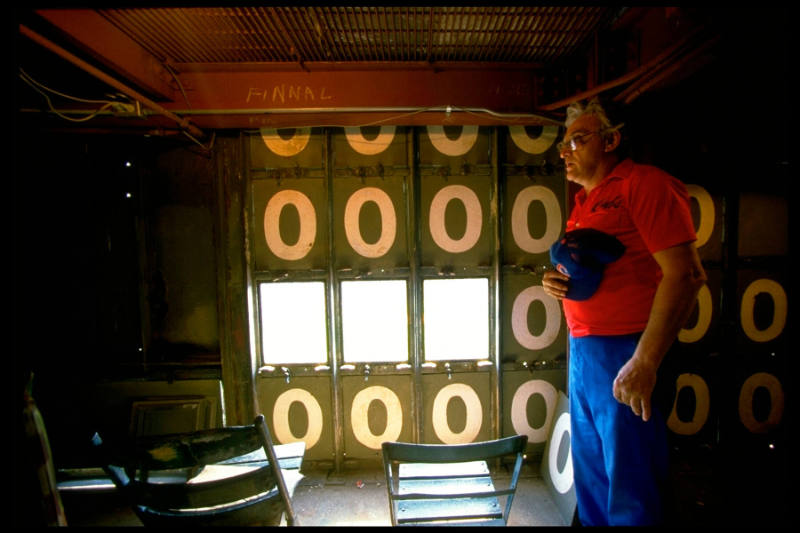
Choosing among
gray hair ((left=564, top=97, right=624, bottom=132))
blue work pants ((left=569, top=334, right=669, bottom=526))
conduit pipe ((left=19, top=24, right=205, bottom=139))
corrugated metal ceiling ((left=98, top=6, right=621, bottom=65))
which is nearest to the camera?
blue work pants ((left=569, top=334, right=669, bottom=526))

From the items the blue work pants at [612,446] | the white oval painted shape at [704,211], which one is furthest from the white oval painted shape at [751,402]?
the blue work pants at [612,446]

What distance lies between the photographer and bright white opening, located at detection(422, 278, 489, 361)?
12.6 ft

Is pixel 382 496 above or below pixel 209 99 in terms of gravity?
below

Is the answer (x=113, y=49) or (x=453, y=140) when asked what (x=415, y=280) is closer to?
(x=453, y=140)

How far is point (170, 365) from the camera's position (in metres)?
3.88

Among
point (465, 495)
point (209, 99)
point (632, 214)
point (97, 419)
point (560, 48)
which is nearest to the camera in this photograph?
point (632, 214)

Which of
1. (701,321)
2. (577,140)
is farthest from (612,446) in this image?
(701,321)

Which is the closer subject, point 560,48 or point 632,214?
point 632,214

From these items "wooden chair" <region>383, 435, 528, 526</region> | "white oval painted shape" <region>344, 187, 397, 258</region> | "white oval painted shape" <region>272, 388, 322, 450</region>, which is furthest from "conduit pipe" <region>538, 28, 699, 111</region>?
"white oval painted shape" <region>272, 388, 322, 450</region>

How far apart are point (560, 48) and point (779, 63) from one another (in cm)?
151

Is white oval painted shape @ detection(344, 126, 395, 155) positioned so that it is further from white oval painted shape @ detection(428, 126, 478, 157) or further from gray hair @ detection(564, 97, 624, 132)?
gray hair @ detection(564, 97, 624, 132)

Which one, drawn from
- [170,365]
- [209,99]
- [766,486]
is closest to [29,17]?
[209,99]

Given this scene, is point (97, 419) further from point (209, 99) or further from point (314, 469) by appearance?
point (209, 99)

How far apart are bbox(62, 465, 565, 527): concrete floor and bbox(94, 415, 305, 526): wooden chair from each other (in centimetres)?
135
